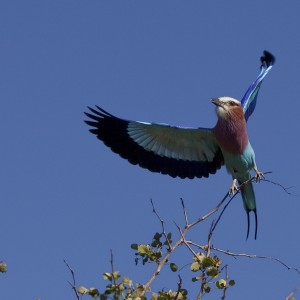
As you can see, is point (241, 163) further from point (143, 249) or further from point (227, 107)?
point (143, 249)

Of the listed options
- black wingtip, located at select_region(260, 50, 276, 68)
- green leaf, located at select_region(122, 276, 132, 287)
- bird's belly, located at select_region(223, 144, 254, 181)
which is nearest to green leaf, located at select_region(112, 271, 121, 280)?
green leaf, located at select_region(122, 276, 132, 287)

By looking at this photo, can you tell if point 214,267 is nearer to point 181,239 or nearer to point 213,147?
point 181,239

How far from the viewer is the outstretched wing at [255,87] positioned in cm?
803

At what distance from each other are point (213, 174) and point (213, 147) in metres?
0.25

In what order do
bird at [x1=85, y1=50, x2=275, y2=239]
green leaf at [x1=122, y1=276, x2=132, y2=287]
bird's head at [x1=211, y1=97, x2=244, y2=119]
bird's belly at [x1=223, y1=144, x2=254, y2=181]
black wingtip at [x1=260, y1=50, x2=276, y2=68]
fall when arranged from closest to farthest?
green leaf at [x1=122, y1=276, x2=132, y2=287], bird's belly at [x1=223, y1=144, x2=254, y2=181], bird's head at [x1=211, y1=97, x2=244, y2=119], bird at [x1=85, y1=50, x2=275, y2=239], black wingtip at [x1=260, y1=50, x2=276, y2=68]

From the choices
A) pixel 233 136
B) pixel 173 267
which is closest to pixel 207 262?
pixel 173 267

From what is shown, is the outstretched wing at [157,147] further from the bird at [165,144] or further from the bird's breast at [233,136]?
the bird's breast at [233,136]

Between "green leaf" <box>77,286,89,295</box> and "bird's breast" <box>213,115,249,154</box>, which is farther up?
"bird's breast" <box>213,115,249,154</box>

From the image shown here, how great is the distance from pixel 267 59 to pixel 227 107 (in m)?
1.91

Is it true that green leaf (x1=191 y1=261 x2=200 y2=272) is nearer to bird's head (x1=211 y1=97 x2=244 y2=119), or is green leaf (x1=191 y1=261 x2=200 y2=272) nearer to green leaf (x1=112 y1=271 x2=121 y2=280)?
green leaf (x1=112 y1=271 x2=121 y2=280)

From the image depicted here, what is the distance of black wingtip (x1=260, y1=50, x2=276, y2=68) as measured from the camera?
902 centimetres

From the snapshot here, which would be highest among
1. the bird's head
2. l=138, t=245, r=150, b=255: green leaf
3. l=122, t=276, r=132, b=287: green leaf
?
the bird's head

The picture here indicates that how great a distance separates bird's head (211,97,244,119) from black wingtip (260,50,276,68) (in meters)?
1.67

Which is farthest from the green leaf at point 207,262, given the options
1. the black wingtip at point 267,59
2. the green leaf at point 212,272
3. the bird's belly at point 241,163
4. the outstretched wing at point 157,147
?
the black wingtip at point 267,59
